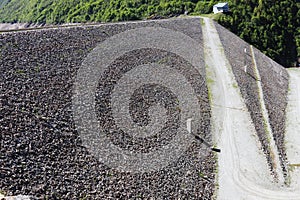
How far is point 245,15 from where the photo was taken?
156 ft

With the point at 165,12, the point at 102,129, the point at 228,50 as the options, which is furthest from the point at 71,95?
the point at 165,12

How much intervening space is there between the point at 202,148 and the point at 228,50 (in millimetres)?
16056

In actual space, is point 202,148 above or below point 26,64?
below

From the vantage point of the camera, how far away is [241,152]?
19672 millimetres

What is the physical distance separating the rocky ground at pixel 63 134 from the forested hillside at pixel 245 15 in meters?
23.5

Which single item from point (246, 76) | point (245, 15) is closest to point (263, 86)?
point (246, 76)

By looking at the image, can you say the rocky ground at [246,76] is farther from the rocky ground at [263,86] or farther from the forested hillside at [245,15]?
the forested hillside at [245,15]

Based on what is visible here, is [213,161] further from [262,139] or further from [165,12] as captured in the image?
[165,12]

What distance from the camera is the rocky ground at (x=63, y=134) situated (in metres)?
13.8

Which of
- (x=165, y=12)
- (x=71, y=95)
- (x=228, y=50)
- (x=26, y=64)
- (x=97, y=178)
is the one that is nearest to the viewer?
(x=97, y=178)

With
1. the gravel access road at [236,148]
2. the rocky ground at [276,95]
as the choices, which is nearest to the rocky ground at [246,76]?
the gravel access road at [236,148]

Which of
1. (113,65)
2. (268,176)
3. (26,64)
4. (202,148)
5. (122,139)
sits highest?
(26,64)

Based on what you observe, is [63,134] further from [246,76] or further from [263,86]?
[263,86]

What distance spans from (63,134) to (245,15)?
3767 centimetres
